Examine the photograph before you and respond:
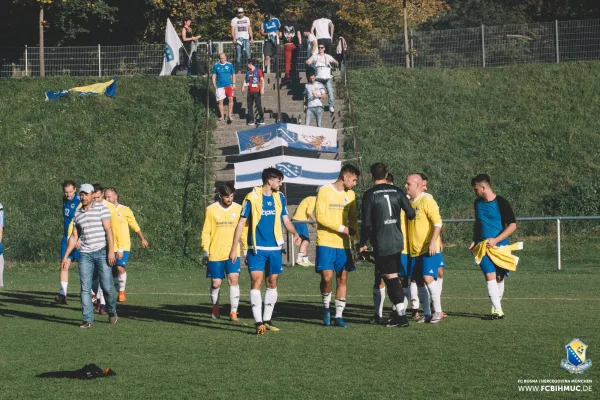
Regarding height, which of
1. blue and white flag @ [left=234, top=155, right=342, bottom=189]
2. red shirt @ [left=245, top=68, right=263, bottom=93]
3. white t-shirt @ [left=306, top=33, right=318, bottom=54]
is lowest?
blue and white flag @ [left=234, top=155, right=342, bottom=189]

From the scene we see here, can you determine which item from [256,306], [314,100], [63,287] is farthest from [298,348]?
[314,100]

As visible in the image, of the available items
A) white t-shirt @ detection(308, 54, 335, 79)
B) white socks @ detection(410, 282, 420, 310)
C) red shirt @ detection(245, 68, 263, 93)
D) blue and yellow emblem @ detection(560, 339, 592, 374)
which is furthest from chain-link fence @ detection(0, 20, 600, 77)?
blue and yellow emblem @ detection(560, 339, 592, 374)

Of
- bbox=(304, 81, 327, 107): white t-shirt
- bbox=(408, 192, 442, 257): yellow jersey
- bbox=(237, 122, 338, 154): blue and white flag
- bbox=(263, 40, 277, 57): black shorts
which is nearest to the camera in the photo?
bbox=(408, 192, 442, 257): yellow jersey

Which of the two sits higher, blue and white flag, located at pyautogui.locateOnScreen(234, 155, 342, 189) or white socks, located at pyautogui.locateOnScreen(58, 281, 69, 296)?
blue and white flag, located at pyautogui.locateOnScreen(234, 155, 342, 189)

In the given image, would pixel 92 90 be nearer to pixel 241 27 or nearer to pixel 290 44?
pixel 241 27

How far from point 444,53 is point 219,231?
25.9 metres

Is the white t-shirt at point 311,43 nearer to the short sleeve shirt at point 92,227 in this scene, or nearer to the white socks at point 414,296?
the white socks at point 414,296

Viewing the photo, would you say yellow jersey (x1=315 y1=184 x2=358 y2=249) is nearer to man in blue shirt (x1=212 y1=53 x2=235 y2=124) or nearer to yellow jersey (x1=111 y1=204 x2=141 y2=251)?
yellow jersey (x1=111 y1=204 x2=141 y2=251)

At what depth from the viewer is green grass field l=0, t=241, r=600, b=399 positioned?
33.2ft

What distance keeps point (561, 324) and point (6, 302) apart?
1025 centimetres

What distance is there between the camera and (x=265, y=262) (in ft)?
46.4

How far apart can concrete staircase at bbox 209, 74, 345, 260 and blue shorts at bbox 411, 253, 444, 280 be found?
43.6ft

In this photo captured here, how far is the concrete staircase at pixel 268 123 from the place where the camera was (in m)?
30.5

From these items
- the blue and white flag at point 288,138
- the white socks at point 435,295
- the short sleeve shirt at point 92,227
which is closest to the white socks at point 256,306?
the white socks at point 435,295
